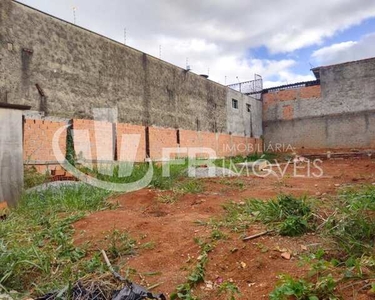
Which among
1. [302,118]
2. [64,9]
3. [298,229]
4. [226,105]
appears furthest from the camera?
[302,118]

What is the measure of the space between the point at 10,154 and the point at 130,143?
4.75 metres

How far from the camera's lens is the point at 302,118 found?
1694 centimetres

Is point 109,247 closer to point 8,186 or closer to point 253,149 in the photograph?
point 8,186

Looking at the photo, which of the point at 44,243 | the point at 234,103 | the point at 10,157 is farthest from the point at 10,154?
the point at 234,103

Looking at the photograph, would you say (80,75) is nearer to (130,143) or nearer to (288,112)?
(130,143)

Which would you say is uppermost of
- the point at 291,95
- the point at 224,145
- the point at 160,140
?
the point at 291,95

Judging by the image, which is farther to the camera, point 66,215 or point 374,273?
point 66,215

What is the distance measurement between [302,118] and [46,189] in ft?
48.0

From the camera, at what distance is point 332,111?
16.2m

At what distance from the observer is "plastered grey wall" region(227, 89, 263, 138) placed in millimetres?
15898

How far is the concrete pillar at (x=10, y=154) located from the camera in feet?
15.8

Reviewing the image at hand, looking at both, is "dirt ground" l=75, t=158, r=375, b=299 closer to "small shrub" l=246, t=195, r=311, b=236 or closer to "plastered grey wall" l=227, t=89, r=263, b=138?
"small shrub" l=246, t=195, r=311, b=236

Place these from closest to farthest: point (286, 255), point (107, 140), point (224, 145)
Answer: point (286, 255) → point (107, 140) → point (224, 145)

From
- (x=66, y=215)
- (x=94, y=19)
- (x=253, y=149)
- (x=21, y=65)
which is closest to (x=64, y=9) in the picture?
(x=94, y=19)
